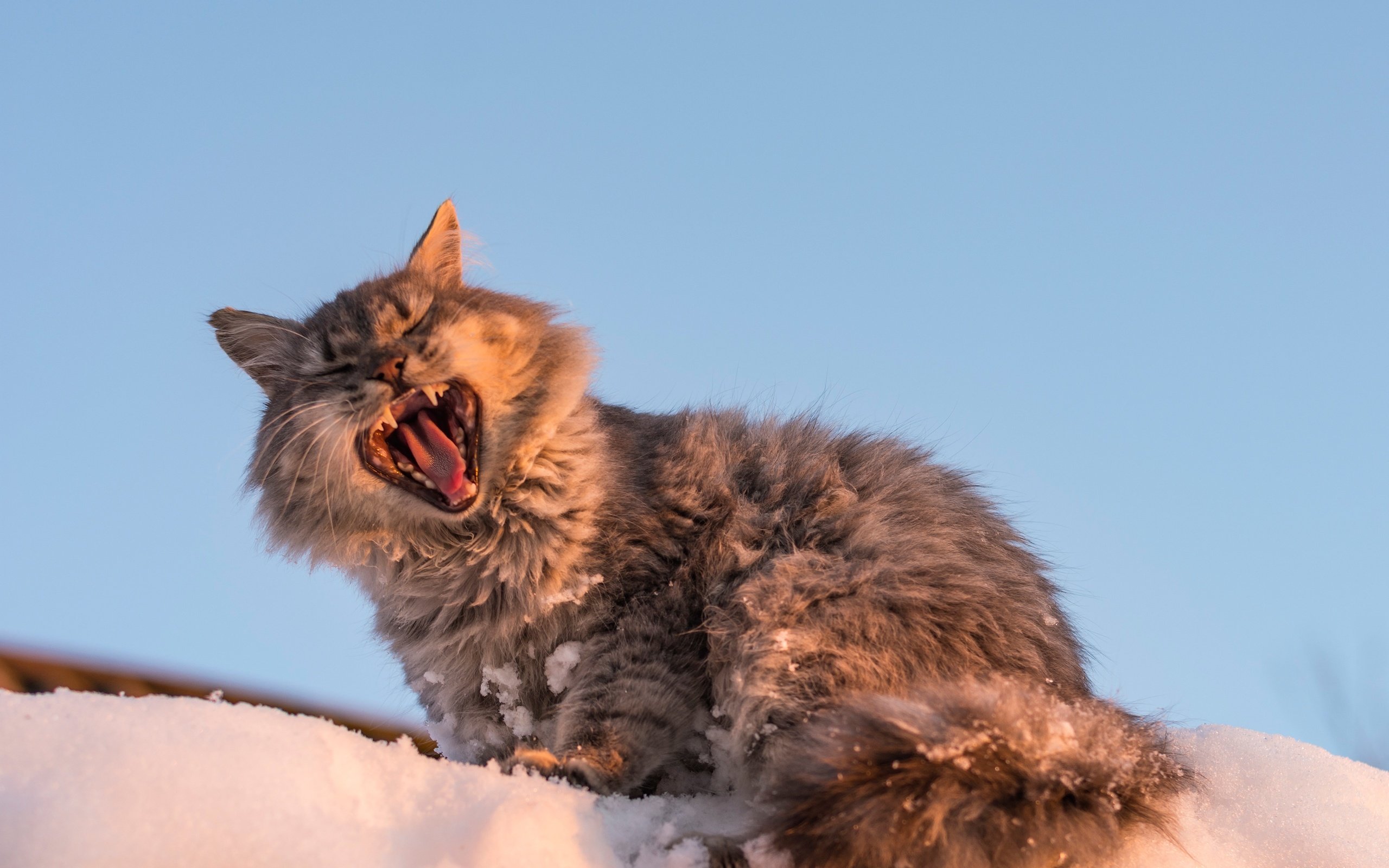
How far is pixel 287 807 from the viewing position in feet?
4.20

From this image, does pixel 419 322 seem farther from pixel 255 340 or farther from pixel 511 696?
pixel 511 696

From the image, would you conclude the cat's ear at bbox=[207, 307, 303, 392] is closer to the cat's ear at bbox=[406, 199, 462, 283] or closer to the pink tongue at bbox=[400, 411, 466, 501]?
the cat's ear at bbox=[406, 199, 462, 283]

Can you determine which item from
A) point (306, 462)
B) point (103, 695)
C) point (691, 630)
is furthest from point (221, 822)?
point (306, 462)

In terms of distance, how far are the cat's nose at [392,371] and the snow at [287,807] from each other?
0.84 m

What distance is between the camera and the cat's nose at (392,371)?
216 cm

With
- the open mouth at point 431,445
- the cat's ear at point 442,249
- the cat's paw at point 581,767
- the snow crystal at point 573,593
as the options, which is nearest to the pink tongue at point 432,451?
the open mouth at point 431,445

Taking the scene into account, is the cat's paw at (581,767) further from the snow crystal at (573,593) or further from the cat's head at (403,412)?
the cat's head at (403,412)

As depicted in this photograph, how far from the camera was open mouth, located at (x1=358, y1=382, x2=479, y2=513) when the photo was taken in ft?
7.16

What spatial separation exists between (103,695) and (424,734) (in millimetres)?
1275

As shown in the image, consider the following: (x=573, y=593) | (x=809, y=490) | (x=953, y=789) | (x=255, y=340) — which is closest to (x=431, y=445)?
(x=573, y=593)

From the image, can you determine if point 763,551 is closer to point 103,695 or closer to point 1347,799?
point 103,695

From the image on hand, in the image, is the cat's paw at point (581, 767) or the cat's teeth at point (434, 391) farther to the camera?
the cat's teeth at point (434, 391)

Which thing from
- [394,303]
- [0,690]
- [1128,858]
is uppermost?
[394,303]

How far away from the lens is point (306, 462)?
2.27 m
